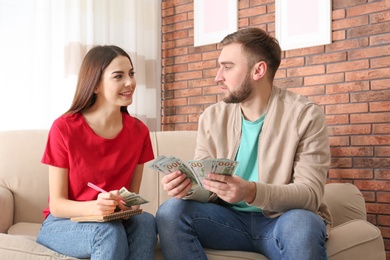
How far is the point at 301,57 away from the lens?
4078 millimetres

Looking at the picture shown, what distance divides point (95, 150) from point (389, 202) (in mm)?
1976

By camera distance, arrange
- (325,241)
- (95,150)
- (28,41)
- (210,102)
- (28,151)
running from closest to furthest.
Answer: (325,241) → (95,150) → (28,151) → (28,41) → (210,102)

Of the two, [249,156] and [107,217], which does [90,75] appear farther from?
[249,156]

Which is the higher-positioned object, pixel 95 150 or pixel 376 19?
pixel 376 19

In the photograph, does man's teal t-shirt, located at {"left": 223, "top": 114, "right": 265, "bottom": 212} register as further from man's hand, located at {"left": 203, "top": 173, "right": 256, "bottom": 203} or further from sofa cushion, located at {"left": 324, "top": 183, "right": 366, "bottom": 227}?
sofa cushion, located at {"left": 324, "top": 183, "right": 366, "bottom": 227}

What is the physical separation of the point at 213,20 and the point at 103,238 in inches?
108

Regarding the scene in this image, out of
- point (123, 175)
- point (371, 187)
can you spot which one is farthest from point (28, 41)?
point (371, 187)

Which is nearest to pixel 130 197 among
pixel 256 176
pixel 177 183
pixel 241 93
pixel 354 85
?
pixel 177 183

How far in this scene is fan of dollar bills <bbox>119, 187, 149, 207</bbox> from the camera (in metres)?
2.28

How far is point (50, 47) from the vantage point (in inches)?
163

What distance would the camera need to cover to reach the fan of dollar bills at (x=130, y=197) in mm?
2283

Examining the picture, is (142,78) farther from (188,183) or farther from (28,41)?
(188,183)

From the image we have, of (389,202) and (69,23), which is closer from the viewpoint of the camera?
(389,202)

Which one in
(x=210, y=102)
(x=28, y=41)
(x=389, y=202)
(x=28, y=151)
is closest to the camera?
(x=28, y=151)
